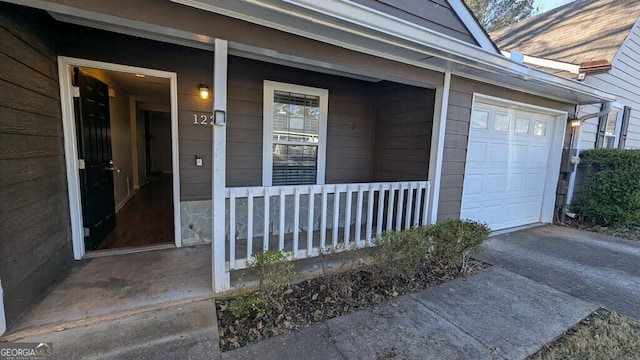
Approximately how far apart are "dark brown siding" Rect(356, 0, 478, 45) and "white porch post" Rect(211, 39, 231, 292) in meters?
1.66

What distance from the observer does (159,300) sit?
235 cm

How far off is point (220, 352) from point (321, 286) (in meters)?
1.11

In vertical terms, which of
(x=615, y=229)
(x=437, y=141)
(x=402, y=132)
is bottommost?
(x=615, y=229)

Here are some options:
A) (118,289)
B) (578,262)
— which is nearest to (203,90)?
(118,289)

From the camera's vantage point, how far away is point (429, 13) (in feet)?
11.0

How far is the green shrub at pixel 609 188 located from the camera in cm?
496

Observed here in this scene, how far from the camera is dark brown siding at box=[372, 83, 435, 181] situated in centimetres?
374

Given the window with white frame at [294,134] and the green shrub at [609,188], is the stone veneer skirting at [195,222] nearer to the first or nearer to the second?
the window with white frame at [294,134]

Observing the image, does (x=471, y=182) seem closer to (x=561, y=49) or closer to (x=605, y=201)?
(x=605, y=201)

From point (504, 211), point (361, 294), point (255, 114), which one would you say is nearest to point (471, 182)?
point (504, 211)

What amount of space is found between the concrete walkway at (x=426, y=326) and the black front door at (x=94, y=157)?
1.65 m

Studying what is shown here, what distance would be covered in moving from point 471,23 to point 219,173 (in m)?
3.67

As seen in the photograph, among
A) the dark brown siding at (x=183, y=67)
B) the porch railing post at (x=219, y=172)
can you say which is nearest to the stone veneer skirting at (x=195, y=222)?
the dark brown siding at (x=183, y=67)

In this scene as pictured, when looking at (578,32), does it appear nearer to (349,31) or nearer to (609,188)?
(609,188)
